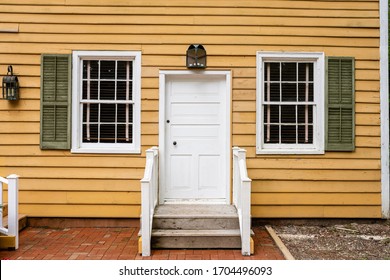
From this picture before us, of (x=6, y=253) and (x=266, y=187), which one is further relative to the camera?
(x=266, y=187)

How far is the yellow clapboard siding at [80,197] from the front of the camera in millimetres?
6242

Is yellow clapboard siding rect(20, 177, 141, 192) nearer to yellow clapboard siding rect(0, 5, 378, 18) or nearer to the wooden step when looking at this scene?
the wooden step

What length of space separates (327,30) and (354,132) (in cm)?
166

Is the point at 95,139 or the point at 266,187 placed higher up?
the point at 95,139

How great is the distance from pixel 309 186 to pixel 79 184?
358cm

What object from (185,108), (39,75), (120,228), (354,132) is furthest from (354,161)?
(39,75)

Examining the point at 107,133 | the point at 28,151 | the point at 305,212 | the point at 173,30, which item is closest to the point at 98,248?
the point at 107,133

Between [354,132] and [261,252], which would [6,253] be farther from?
[354,132]

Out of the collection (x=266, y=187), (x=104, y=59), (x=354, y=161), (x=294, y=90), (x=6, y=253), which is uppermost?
(x=104, y=59)

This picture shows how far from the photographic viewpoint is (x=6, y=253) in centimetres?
494

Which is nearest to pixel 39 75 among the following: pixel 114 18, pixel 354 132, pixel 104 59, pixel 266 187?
pixel 104 59

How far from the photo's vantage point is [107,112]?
20.8ft

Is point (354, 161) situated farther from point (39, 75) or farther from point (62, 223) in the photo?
point (39, 75)

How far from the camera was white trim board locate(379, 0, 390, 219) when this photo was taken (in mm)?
6297
